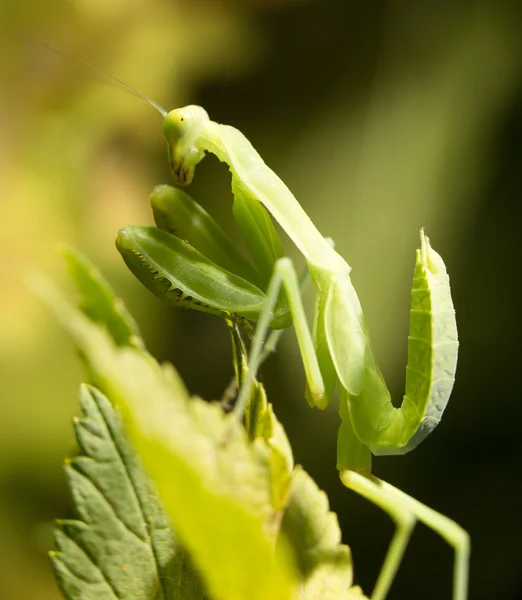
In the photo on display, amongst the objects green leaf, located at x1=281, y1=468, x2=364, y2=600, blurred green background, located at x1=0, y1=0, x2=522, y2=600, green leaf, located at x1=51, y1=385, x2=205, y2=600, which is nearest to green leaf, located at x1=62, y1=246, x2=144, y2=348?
green leaf, located at x1=51, y1=385, x2=205, y2=600

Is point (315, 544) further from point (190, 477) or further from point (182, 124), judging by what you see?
point (182, 124)

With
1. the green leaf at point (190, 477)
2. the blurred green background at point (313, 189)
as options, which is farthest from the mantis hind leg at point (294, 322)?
the blurred green background at point (313, 189)

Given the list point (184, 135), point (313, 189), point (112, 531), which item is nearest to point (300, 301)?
point (184, 135)

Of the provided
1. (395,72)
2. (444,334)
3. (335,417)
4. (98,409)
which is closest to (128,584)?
(98,409)

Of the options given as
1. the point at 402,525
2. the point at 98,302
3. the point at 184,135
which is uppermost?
the point at 184,135

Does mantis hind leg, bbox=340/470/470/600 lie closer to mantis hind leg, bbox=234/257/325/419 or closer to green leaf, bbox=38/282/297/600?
mantis hind leg, bbox=234/257/325/419

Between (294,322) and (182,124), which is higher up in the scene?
(182,124)

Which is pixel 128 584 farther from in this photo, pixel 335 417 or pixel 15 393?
pixel 335 417
